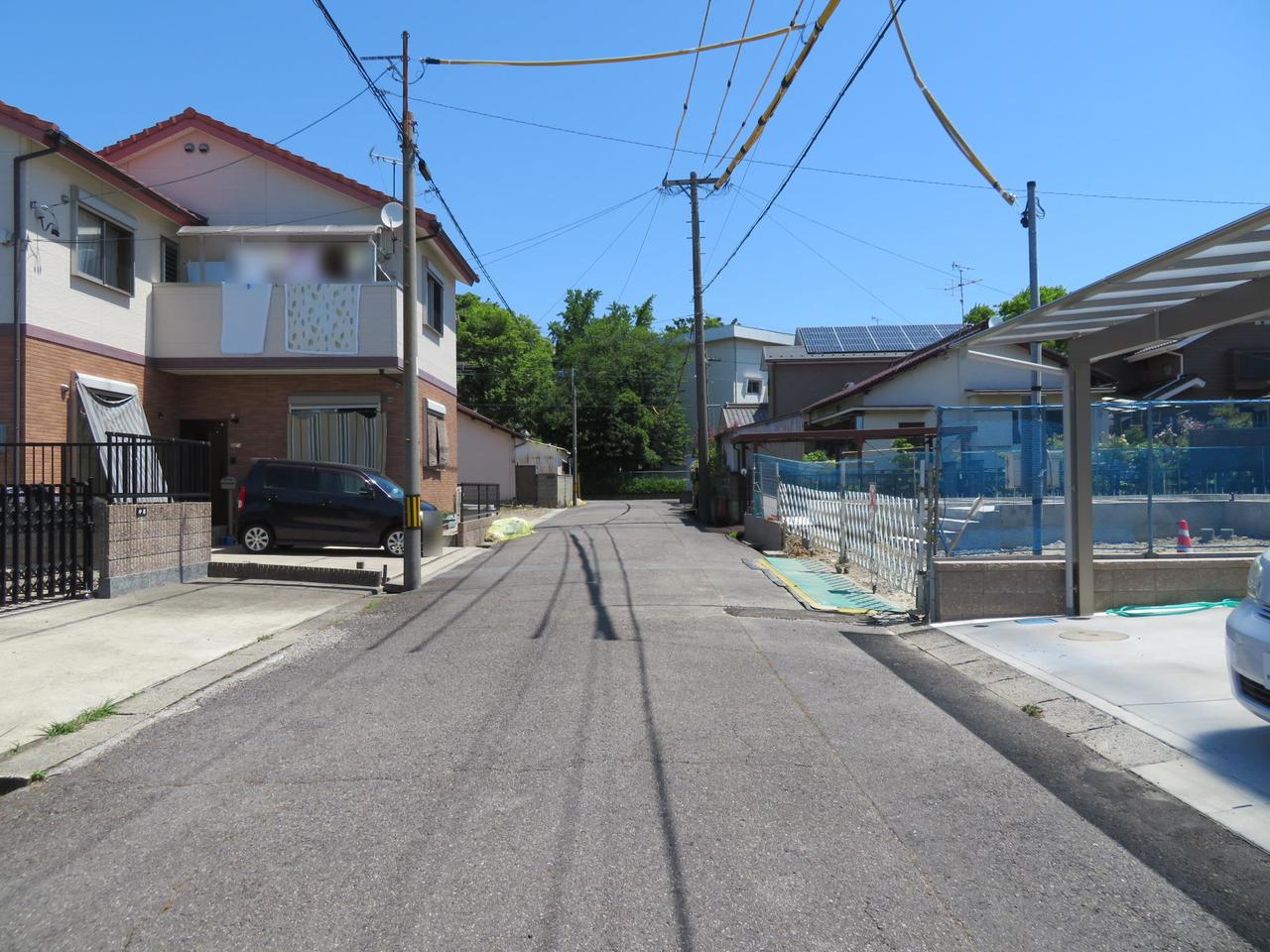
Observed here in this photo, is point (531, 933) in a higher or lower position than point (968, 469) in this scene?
lower

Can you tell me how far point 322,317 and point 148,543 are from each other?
6.70 metres

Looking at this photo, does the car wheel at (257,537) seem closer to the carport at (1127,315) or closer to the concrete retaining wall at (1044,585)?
the concrete retaining wall at (1044,585)

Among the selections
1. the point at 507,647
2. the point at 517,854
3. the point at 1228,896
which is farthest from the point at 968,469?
the point at 517,854

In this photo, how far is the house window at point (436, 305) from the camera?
762 inches

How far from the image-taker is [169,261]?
17359 millimetres

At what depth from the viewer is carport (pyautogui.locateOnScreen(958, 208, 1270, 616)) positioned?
6.18 metres

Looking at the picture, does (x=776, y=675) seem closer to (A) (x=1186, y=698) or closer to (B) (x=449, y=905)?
(A) (x=1186, y=698)

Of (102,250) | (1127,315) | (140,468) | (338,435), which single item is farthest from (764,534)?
(102,250)

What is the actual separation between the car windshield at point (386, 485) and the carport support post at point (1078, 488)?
10.5m

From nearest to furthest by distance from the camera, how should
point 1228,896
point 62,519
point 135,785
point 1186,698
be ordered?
point 1228,896 → point 135,785 → point 1186,698 → point 62,519

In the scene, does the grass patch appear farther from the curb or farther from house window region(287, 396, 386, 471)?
house window region(287, 396, 386, 471)

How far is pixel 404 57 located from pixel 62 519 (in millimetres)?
7754

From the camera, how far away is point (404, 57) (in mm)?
13047

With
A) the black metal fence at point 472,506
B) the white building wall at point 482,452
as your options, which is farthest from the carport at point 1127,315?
the white building wall at point 482,452
